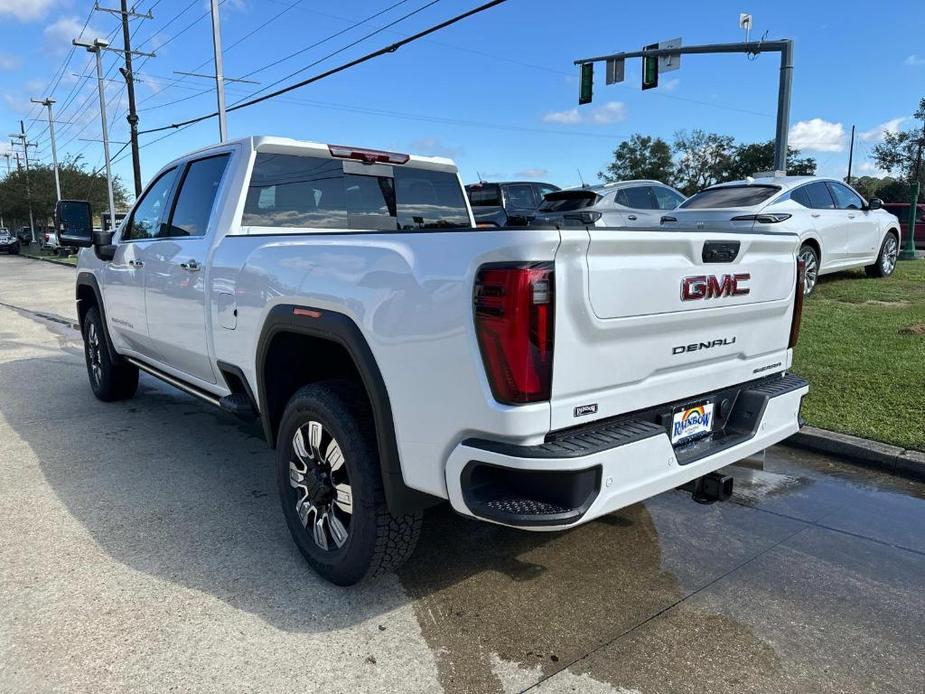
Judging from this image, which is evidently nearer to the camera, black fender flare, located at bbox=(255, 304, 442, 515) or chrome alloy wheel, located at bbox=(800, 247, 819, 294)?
black fender flare, located at bbox=(255, 304, 442, 515)

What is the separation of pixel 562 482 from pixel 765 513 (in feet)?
6.90

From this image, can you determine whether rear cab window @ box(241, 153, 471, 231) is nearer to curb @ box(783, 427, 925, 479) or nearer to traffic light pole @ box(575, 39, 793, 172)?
curb @ box(783, 427, 925, 479)

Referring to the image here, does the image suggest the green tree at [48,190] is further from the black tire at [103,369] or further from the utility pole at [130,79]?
the black tire at [103,369]

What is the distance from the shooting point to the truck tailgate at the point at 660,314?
231 cm

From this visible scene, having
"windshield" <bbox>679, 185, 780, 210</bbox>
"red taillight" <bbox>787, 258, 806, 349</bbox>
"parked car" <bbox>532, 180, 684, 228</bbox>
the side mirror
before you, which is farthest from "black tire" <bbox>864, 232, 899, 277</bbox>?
the side mirror

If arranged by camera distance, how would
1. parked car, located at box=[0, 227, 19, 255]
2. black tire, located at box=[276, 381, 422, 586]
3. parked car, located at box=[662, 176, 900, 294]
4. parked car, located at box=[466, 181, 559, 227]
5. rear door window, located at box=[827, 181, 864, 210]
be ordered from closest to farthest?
black tire, located at box=[276, 381, 422, 586], parked car, located at box=[662, 176, 900, 294], rear door window, located at box=[827, 181, 864, 210], parked car, located at box=[466, 181, 559, 227], parked car, located at box=[0, 227, 19, 255]

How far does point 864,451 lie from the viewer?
4461 mm

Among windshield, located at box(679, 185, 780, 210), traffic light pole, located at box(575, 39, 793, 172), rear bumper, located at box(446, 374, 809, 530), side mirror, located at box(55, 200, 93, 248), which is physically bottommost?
rear bumper, located at box(446, 374, 809, 530)

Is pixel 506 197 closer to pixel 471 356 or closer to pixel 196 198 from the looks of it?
pixel 196 198

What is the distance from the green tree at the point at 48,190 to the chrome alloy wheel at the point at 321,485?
58.9 meters

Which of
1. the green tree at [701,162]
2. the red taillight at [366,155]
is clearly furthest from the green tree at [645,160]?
the red taillight at [366,155]

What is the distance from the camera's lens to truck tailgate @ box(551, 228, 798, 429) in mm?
2312

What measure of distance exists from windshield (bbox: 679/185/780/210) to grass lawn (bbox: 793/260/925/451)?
155cm

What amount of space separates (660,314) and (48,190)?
64100 millimetres
